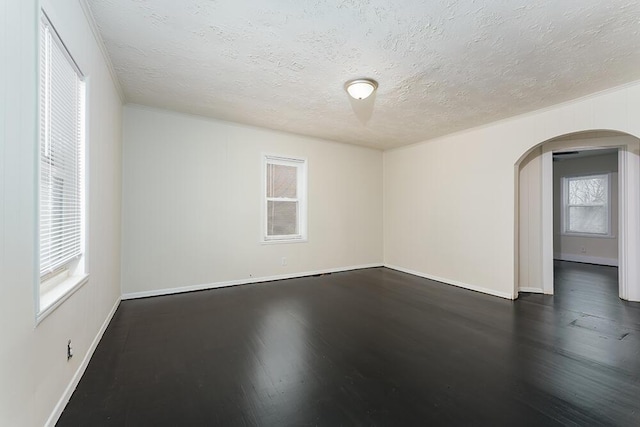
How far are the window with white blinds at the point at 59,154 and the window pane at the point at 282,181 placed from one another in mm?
2836

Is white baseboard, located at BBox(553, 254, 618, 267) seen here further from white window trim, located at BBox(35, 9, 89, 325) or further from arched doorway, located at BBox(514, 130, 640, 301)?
white window trim, located at BBox(35, 9, 89, 325)

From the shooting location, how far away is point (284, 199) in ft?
15.9

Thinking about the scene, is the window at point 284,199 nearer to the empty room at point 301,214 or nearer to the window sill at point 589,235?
the empty room at point 301,214

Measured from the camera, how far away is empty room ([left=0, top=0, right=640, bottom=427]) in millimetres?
1557

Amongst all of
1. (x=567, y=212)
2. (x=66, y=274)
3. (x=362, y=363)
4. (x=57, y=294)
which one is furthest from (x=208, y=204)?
(x=567, y=212)

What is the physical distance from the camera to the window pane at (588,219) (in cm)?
629

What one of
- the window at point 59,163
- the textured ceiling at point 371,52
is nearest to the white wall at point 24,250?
the window at point 59,163

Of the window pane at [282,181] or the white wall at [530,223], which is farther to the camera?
the window pane at [282,181]

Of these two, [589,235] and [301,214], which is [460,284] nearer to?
[301,214]

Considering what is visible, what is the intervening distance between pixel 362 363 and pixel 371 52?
2.54 metres

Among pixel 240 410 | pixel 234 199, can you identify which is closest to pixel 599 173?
pixel 234 199

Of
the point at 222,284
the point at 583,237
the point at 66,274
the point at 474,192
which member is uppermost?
the point at 474,192

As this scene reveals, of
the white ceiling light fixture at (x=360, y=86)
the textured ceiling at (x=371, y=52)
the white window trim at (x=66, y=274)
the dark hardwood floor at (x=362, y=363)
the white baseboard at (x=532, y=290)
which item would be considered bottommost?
the dark hardwood floor at (x=362, y=363)

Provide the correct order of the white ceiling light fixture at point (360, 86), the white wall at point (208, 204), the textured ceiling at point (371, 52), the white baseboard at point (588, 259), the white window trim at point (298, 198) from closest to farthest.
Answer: the textured ceiling at point (371, 52) → the white ceiling light fixture at point (360, 86) → the white wall at point (208, 204) → the white window trim at point (298, 198) → the white baseboard at point (588, 259)
